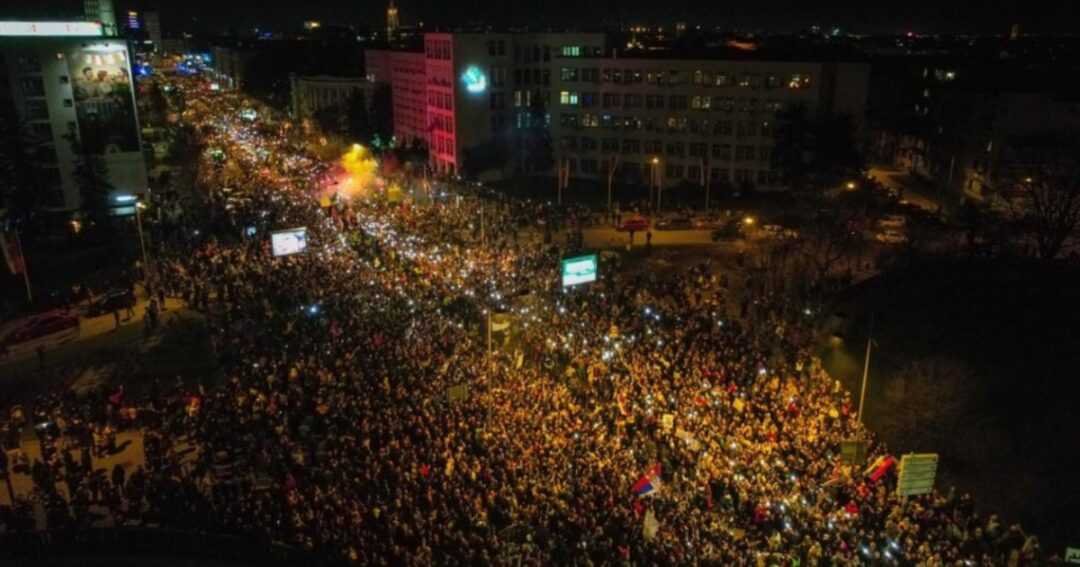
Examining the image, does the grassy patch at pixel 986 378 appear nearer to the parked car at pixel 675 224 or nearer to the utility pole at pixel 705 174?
the parked car at pixel 675 224

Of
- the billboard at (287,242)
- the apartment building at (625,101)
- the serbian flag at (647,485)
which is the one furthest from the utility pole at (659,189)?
the serbian flag at (647,485)

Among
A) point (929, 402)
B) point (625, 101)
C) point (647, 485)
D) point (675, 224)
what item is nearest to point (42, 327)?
point (647, 485)

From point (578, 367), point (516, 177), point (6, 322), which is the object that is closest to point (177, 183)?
point (516, 177)

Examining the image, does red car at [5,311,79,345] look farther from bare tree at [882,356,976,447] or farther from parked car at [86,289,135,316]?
bare tree at [882,356,976,447]

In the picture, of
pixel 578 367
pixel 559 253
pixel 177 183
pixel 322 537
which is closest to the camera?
pixel 322 537

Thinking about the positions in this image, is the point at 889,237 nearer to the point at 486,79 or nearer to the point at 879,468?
the point at 879,468

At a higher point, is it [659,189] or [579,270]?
[579,270]


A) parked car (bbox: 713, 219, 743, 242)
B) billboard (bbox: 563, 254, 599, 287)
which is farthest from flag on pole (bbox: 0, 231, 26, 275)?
parked car (bbox: 713, 219, 743, 242)

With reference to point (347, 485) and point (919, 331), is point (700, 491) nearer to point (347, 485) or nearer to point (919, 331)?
point (347, 485)
